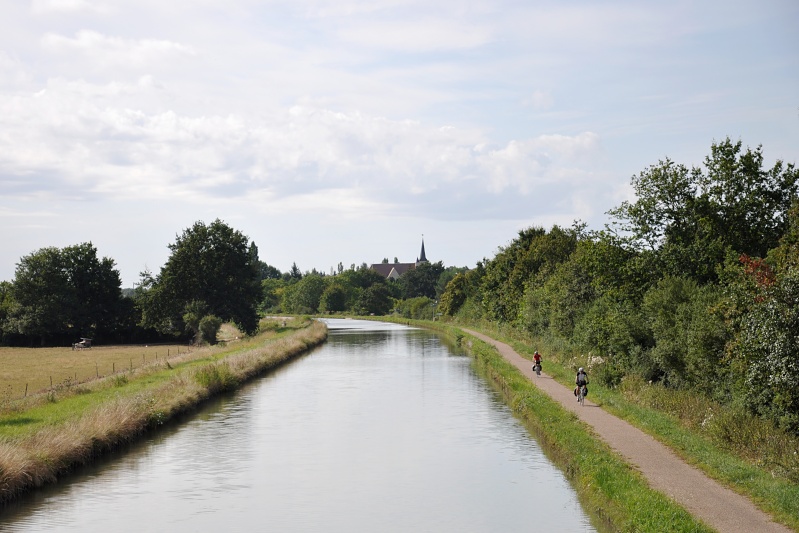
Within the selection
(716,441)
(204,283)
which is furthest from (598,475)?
(204,283)

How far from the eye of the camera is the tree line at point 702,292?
20750 millimetres

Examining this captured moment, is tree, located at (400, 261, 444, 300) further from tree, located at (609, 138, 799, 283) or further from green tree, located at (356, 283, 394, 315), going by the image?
tree, located at (609, 138, 799, 283)

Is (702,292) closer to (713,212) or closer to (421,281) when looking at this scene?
(713,212)

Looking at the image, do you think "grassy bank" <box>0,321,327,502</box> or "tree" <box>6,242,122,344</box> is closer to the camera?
"grassy bank" <box>0,321,327,502</box>

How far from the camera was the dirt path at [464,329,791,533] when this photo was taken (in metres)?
15.6

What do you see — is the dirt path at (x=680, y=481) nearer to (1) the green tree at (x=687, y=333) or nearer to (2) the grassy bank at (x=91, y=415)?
(1) the green tree at (x=687, y=333)

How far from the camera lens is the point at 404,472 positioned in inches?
987

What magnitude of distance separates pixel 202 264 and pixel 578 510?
69078mm

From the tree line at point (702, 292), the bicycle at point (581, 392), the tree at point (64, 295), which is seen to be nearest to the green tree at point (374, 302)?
the tree at point (64, 295)

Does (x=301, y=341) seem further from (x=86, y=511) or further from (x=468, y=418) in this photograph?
(x=86, y=511)

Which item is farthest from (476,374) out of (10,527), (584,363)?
(10,527)

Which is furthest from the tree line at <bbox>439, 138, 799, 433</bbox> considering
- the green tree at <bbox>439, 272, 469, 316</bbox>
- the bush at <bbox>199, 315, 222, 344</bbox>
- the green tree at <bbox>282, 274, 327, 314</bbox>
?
the green tree at <bbox>282, 274, 327, 314</bbox>

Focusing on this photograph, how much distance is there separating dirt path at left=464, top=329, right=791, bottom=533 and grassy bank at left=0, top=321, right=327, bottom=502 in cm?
1524

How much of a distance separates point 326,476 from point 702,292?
15.7 metres
